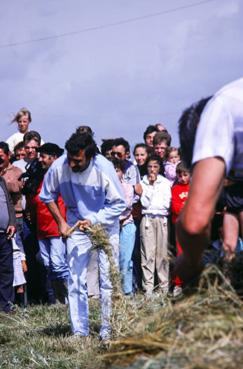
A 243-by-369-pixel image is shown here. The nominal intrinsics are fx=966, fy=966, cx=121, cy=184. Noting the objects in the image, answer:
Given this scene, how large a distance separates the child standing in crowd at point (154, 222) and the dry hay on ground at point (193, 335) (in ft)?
26.7

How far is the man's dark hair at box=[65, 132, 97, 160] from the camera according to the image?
984 cm

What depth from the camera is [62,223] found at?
10078mm

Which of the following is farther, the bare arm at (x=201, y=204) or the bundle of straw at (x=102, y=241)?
the bundle of straw at (x=102, y=241)

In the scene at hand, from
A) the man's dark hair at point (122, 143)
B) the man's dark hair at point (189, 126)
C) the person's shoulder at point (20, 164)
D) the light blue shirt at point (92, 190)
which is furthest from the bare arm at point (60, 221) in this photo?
the man's dark hair at point (189, 126)

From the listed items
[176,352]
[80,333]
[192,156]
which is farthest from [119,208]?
[176,352]

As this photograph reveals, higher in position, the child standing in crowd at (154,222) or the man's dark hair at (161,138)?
the man's dark hair at (161,138)

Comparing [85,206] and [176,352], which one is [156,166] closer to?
[85,206]

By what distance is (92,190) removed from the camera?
10000mm

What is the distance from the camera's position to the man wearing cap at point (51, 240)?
1258cm

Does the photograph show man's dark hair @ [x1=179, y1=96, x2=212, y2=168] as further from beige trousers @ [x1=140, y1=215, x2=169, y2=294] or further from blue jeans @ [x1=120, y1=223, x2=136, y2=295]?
beige trousers @ [x1=140, y1=215, x2=169, y2=294]

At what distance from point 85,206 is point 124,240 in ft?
9.20

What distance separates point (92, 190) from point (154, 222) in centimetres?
303

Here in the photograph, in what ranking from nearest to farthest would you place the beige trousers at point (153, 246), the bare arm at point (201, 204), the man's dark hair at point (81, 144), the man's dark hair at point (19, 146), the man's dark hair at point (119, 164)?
the bare arm at point (201, 204)
the man's dark hair at point (81, 144)
the man's dark hair at point (119, 164)
the beige trousers at point (153, 246)
the man's dark hair at point (19, 146)

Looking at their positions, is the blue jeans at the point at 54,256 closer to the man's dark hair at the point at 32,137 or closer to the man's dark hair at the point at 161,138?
the man's dark hair at the point at 32,137
